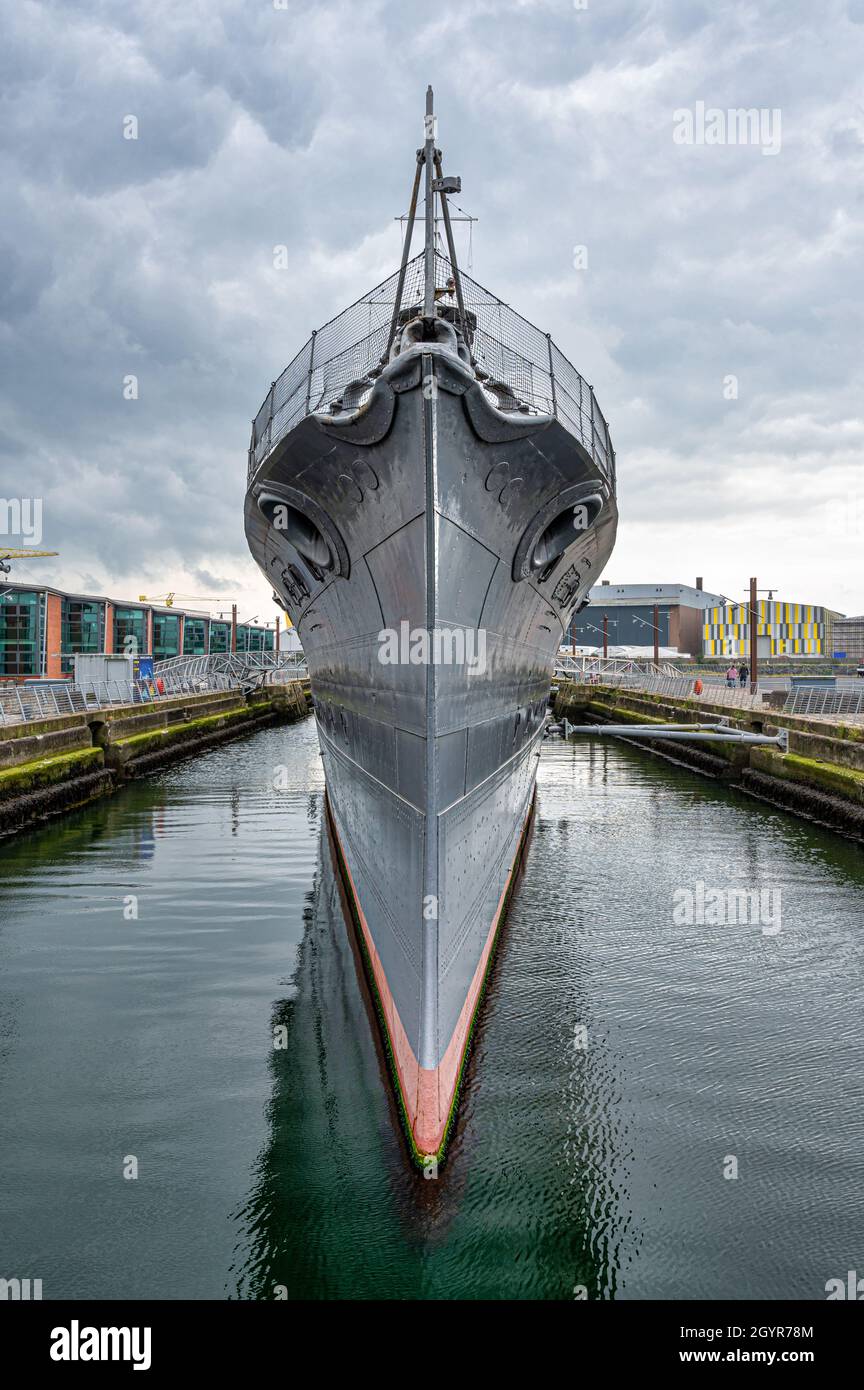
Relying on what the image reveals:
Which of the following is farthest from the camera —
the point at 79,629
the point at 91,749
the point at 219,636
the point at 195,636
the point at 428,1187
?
the point at 219,636

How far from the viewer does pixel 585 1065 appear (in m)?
→ 5.85

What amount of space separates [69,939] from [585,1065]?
18.7 feet

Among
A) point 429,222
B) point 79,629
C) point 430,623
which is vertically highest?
point 79,629

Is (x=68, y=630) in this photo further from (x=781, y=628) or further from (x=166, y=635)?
(x=781, y=628)

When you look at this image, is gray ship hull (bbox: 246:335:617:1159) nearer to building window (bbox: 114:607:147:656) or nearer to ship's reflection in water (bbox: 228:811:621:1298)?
ship's reflection in water (bbox: 228:811:621:1298)

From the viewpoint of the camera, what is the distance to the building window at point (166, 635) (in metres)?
68.2

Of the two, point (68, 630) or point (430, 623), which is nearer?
point (430, 623)

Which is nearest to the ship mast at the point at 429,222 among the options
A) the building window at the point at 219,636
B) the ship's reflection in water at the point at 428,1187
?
the ship's reflection in water at the point at 428,1187

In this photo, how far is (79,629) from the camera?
176 feet

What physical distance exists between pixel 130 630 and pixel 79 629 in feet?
A: 23.0

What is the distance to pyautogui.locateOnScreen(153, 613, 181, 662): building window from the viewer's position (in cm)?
6825

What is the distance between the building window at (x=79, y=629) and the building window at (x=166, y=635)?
11.8 meters

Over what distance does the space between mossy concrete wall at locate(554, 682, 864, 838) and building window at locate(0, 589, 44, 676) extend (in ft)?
121

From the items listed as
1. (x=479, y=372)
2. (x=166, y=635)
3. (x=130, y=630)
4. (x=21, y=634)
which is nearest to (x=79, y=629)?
(x=21, y=634)
